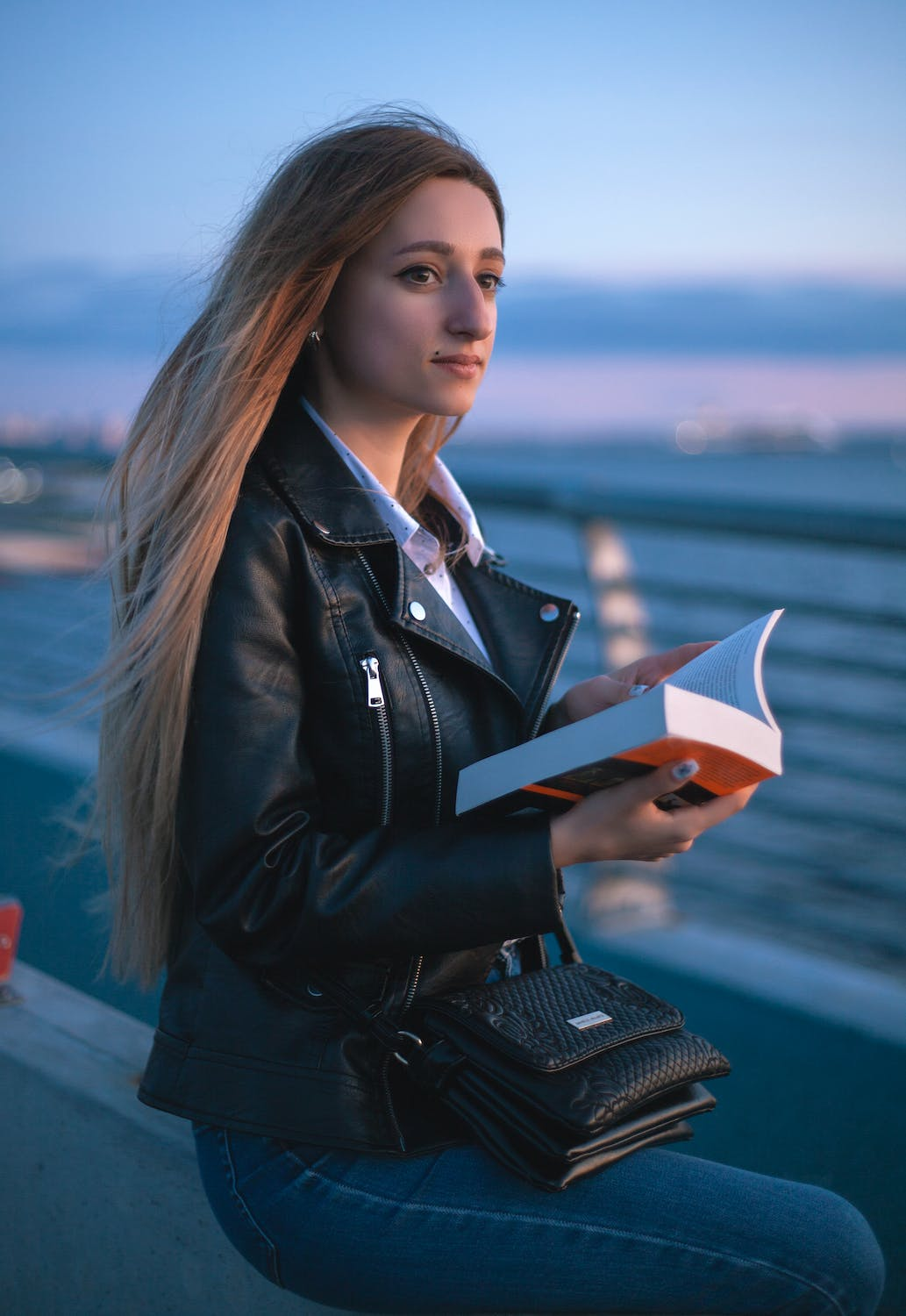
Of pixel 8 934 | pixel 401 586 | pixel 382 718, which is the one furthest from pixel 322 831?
pixel 8 934

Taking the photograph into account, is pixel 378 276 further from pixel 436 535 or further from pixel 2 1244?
pixel 2 1244

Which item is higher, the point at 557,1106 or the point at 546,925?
the point at 546,925

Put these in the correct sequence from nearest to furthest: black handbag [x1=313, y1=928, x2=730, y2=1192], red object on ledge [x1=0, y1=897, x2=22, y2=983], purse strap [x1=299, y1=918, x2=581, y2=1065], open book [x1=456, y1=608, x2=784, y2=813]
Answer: open book [x1=456, y1=608, x2=784, y2=813], black handbag [x1=313, y1=928, x2=730, y2=1192], purse strap [x1=299, y1=918, x2=581, y2=1065], red object on ledge [x1=0, y1=897, x2=22, y2=983]

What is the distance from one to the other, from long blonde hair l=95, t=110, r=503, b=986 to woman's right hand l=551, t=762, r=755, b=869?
0.47m

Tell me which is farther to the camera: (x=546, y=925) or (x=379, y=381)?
(x=379, y=381)

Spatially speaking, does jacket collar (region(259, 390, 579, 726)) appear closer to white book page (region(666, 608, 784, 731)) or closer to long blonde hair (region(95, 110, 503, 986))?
long blonde hair (region(95, 110, 503, 986))

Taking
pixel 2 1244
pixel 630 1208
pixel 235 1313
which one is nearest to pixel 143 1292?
pixel 235 1313

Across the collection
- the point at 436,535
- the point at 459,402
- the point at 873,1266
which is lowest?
the point at 873,1266

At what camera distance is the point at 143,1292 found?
1660 mm

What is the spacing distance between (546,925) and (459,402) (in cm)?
71

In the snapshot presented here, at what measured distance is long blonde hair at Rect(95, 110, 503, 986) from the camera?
1385mm

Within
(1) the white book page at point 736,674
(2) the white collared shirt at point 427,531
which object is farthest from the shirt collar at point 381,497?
(1) the white book page at point 736,674

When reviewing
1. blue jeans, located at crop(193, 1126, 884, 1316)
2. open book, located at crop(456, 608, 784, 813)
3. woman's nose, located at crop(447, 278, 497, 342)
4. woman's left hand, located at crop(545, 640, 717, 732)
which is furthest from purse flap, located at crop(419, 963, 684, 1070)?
woman's nose, located at crop(447, 278, 497, 342)

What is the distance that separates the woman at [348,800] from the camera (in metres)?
1.26
